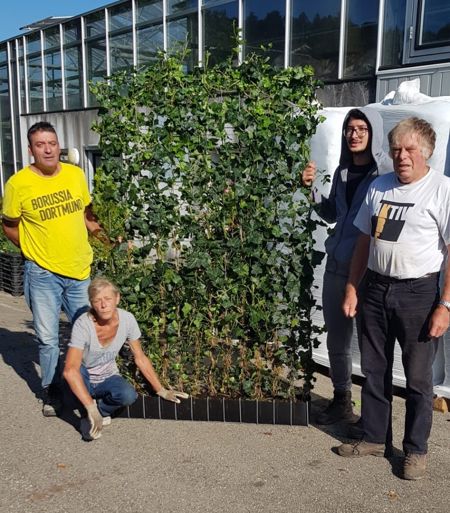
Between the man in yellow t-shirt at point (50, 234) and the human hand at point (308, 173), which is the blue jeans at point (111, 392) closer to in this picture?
the man in yellow t-shirt at point (50, 234)

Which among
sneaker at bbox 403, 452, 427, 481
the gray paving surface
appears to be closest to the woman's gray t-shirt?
the gray paving surface

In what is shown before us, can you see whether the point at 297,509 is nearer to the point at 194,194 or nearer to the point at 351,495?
the point at 351,495

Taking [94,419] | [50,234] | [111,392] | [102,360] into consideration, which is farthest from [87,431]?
[50,234]

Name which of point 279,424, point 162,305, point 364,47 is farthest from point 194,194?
point 364,47

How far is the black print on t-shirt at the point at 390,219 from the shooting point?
3021 millimetres

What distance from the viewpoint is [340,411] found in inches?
154

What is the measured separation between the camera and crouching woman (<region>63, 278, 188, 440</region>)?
3.61 meters

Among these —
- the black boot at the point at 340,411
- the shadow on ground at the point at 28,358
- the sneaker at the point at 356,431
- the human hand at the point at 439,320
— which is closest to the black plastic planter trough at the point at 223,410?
the black boot at the point at 340,411

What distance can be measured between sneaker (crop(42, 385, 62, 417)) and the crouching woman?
42 cm

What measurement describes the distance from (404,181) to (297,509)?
1752 millimetres

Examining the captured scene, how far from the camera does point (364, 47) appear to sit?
7.89 m

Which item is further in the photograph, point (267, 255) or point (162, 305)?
point (162, 305)

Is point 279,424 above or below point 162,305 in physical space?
below

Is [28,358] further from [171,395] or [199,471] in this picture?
[199,471]
